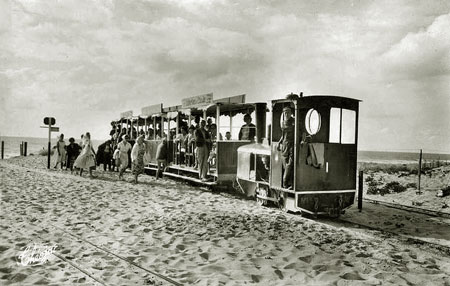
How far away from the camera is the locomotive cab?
802 centimetres

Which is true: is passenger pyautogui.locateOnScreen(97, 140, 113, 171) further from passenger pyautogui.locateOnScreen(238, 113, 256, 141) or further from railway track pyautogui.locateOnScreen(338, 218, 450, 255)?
railway track pyautogui.locateOnScreen(338, 218, 450, 255)

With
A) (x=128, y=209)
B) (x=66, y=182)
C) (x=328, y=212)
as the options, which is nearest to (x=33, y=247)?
(x=128, y=209)

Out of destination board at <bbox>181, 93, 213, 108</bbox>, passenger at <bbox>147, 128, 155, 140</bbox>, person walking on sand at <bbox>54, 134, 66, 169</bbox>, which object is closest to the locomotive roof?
destination board at <bbox>181, 93, 213, 108</bbox>

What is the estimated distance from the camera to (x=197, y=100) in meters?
12.2

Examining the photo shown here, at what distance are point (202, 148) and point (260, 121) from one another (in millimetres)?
2045

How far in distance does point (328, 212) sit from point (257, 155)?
2.63 meters

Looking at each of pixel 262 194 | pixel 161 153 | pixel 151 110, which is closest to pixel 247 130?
pixel 262 194

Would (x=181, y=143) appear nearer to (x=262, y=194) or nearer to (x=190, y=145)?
(x=190, y=145)

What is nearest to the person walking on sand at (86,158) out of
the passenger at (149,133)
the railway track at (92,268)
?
the passenger at (149,133)

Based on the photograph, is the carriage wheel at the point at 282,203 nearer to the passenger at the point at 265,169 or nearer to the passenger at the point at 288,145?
the passenger at the point at 288,145

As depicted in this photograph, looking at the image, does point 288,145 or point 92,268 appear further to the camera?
point 288,145

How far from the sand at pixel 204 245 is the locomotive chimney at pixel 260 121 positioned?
2.91m

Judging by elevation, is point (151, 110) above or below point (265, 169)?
above

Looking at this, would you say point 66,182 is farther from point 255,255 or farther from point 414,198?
point 414,198
